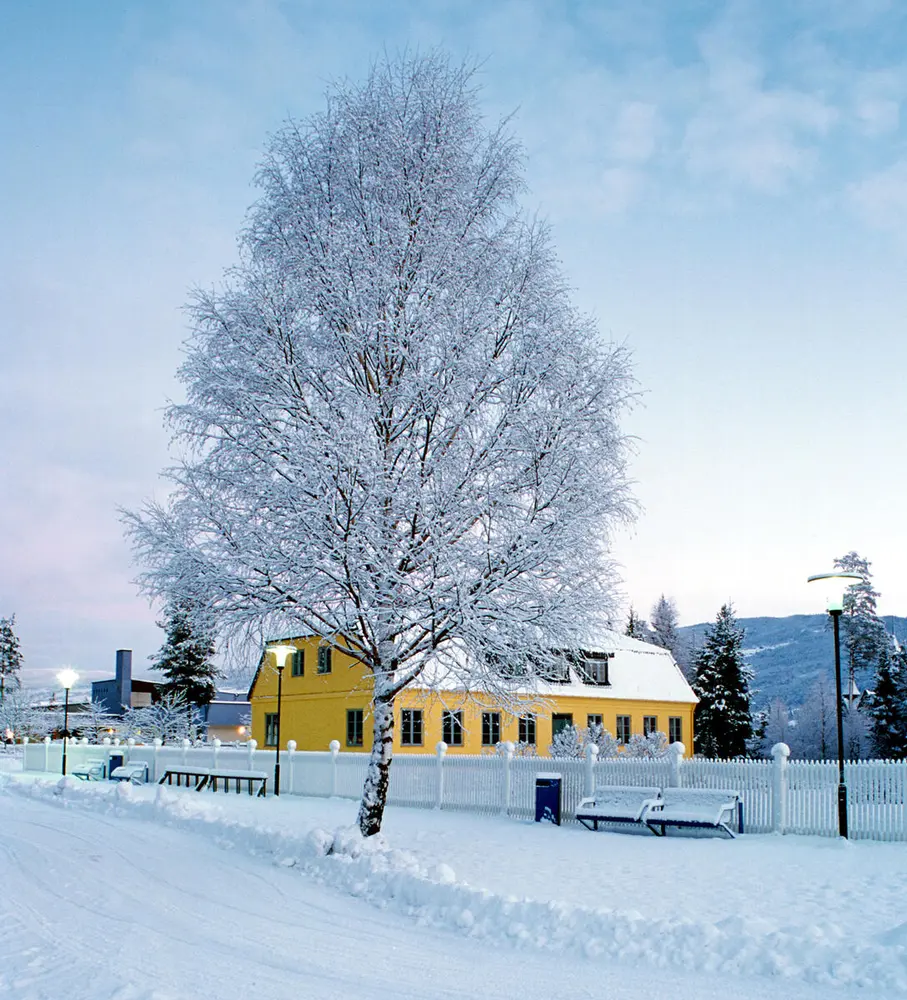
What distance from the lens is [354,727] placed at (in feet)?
109

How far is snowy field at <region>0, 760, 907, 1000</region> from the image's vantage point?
6980 mm

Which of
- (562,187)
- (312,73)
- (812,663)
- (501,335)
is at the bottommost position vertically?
(812,663)

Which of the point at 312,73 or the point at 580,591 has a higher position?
the point at 312,73

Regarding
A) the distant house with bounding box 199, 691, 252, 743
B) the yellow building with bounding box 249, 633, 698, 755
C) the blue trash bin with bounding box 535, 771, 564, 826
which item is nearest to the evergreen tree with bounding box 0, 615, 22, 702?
the distant house with bounding box 199, 691, 252, 743

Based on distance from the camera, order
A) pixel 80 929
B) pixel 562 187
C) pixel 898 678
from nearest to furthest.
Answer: pixel 80 929 → pixel 562 187 → pixel 898 678

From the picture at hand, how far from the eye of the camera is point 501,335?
13.6 meters

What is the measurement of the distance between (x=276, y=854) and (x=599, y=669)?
27.9 m

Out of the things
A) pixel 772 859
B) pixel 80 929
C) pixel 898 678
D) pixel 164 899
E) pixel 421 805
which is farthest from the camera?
pixel 898 678

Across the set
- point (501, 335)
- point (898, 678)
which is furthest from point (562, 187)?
point (898, 678)

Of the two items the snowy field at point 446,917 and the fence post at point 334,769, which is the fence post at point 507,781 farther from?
the fence post at point 334,769

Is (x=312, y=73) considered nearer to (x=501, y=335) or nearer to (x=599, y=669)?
(x=501, y=335)

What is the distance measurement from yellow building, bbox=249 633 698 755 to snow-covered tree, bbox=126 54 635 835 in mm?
16979

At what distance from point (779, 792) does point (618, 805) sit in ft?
9.40

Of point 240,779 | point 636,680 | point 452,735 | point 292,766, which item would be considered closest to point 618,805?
point 292,766
